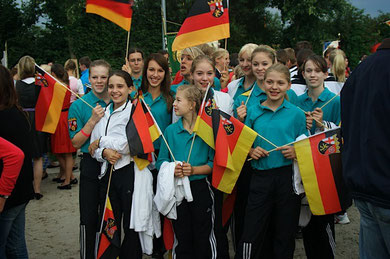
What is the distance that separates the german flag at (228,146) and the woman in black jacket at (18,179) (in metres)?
1.66

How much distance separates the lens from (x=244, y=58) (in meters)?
4.55

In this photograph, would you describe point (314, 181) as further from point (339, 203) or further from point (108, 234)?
point (108, 234)

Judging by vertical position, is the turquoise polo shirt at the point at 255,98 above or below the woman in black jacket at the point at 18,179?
above

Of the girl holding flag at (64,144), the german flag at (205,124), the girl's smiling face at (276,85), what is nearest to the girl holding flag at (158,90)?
the german flag at (205,124)

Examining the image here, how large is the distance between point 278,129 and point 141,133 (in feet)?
4.26

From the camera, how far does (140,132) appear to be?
3727 millimetres

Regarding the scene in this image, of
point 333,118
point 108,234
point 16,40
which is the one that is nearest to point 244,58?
point 333,118

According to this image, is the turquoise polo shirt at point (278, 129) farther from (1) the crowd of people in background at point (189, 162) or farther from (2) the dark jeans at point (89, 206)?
(2) the dark jeans at point (89, 206)

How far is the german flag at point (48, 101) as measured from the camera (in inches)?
172

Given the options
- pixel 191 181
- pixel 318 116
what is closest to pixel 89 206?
pixel 191 181

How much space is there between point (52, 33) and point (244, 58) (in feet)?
75.8

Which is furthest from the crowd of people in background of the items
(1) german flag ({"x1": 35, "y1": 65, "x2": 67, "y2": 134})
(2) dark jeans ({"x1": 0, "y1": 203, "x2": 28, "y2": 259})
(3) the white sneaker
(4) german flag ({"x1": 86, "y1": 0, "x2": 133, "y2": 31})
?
(3) the white sneaker

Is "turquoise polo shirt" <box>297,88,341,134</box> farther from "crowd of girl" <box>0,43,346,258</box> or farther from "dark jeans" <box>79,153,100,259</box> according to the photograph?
"dark jeans" <box>79,153,100,259</box>

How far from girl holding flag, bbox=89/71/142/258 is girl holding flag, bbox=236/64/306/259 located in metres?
1.11
